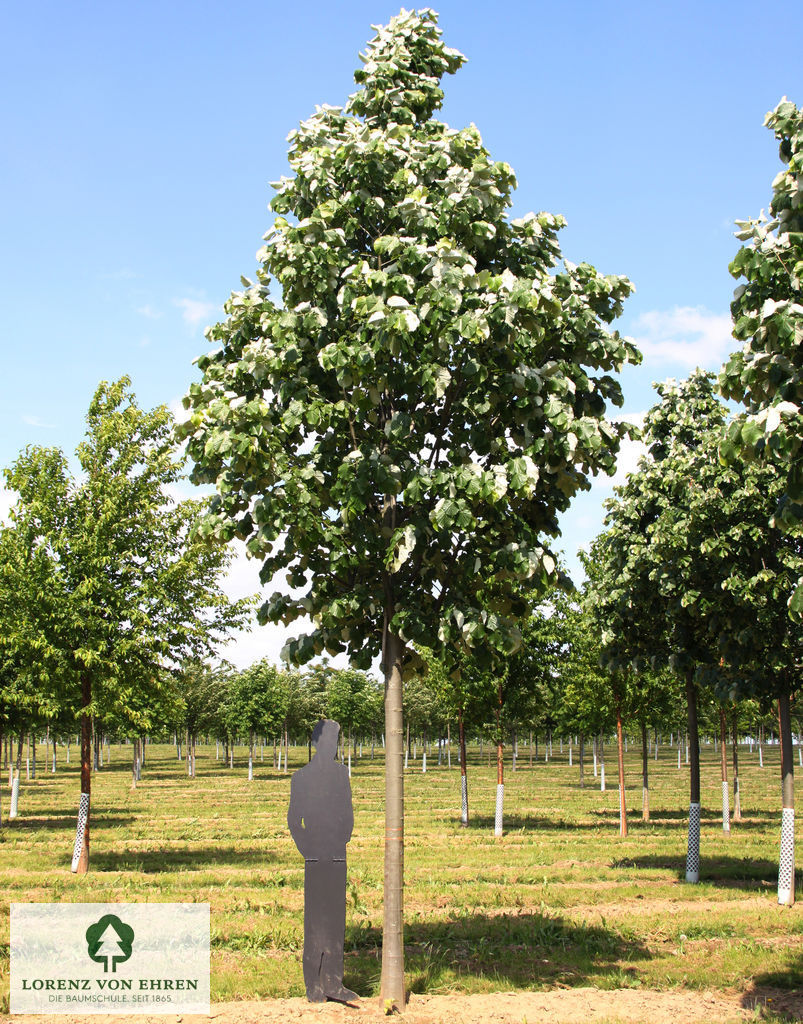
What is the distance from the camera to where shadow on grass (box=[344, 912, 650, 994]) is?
9742mm

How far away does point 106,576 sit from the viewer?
59.0 feet

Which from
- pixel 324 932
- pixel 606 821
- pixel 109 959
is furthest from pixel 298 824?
pixel 606 821

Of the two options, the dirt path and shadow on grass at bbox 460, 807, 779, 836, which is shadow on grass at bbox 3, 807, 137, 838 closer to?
shadow on grass at bbox 460, 807, 779, 836

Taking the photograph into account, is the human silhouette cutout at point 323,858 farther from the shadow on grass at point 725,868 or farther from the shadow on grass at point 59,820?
the shadow on grass at point 59,820

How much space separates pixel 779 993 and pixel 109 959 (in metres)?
7.49

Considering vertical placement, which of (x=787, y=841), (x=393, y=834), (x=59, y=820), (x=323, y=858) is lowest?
(x=59, y=820)

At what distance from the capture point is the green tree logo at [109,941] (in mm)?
9492

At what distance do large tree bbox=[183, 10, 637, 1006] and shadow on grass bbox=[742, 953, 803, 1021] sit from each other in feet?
13.0

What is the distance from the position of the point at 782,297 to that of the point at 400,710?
5.38 meters

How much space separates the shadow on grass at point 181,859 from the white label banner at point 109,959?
5.37m

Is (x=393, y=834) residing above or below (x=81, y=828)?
above

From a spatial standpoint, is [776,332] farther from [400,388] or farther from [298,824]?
[298,824]

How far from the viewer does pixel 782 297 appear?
7055 millimetres

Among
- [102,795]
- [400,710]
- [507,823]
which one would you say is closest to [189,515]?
[400,710]
